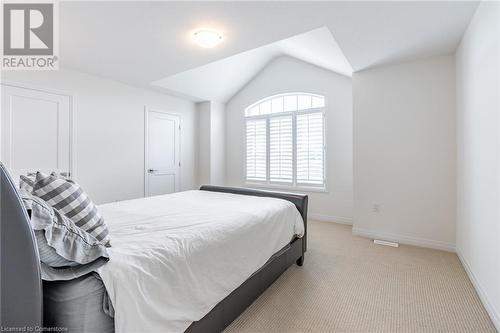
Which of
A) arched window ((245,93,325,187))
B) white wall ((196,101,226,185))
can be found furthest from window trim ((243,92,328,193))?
white wall ((196,101,226,185))

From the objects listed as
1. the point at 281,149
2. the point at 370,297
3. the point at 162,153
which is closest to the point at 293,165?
the point at 281,149

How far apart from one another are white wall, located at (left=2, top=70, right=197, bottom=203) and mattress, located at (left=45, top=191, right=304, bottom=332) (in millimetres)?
1891

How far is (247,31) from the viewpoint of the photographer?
2.60 m

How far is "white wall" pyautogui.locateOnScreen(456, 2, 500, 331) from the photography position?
1.75 m

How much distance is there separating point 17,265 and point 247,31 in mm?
2612

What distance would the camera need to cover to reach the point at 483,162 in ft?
6.57

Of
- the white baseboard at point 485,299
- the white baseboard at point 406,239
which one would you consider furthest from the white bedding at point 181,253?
the white baseboard at point 406,239

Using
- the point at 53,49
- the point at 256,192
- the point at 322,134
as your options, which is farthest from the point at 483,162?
the point at 53,49

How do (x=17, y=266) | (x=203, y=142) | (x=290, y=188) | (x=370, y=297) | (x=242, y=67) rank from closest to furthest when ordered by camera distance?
(x=17, y=266) → (x=370, y=297) → (x=242, y=67) → (x=290, y=188) → (x=203, y=142)

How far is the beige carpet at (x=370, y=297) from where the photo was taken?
5.45 ft

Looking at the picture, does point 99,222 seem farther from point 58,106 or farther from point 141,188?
point 141,188

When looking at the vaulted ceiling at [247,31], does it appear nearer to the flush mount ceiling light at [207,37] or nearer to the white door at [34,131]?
the flush mount ceiling light at [207,37]

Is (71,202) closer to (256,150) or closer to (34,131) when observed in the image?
(34,131)

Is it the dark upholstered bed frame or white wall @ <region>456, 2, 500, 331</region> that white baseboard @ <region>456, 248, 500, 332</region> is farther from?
the dark upholstered bed frame
